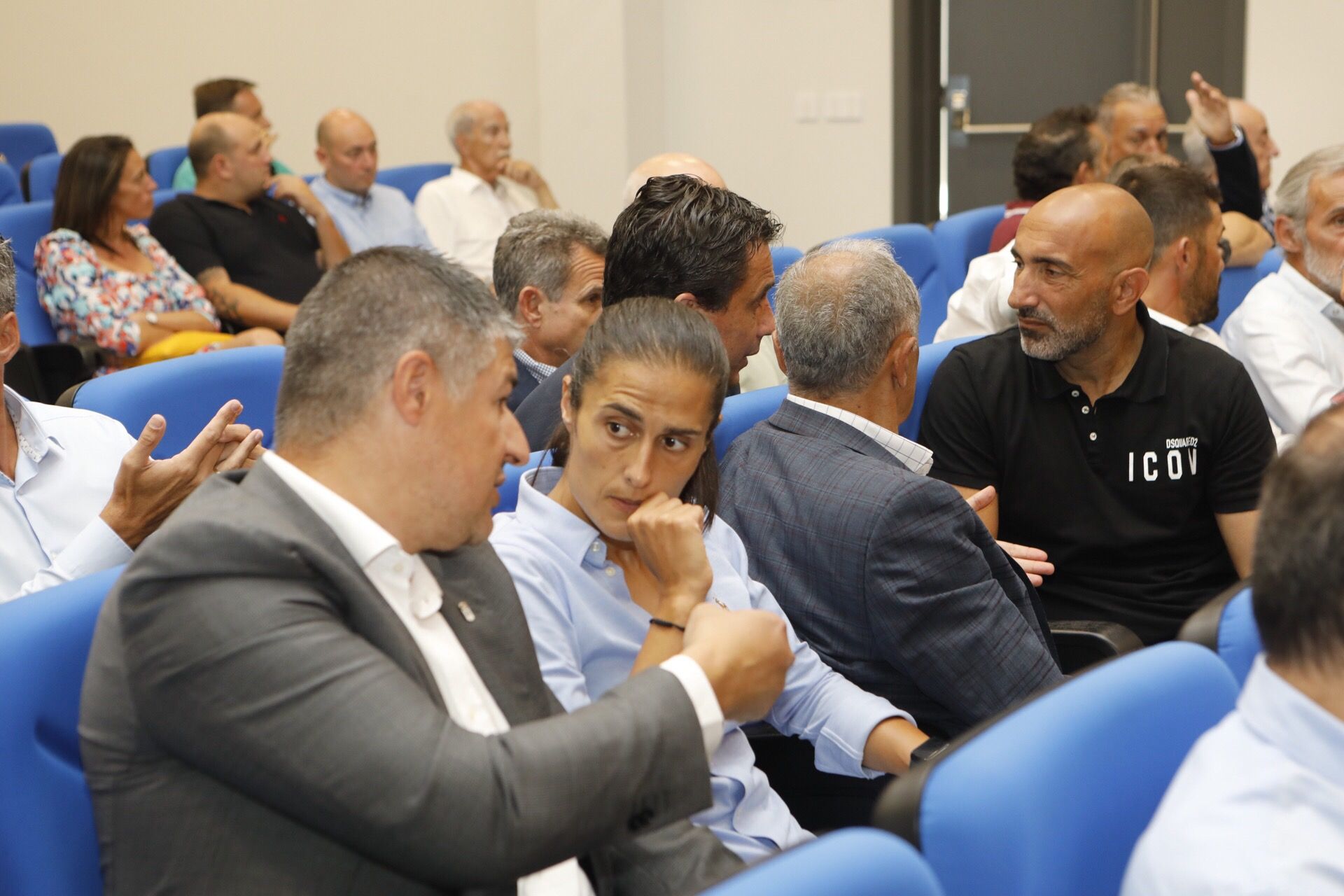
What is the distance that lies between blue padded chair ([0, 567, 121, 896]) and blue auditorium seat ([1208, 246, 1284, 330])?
343 centimetres

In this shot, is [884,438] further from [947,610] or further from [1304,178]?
[1304,178]

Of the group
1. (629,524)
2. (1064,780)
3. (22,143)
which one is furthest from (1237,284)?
(22,143)

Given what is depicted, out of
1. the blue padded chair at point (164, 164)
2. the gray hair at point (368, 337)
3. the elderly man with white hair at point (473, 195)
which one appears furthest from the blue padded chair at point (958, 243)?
the blue padded chair at point (164, 164)

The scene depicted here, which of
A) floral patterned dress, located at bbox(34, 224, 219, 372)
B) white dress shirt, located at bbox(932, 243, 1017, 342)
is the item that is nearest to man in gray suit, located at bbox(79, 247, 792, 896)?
white dress shirt, located at bbox(932, 243, 1017, 342)

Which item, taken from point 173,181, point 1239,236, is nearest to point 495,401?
point 1239,236

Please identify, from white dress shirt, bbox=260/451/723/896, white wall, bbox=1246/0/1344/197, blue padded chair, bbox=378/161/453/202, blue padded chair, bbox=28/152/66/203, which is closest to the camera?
white dress shirt, bbox=260/451/723/896

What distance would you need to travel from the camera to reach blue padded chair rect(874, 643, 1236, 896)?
3.52ft

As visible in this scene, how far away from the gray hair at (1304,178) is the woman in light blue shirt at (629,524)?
225 cm

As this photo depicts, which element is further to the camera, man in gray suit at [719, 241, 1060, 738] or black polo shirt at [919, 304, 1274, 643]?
black polo shirt at [919, 304, 1274, 643]

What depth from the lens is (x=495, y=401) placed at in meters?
1.24

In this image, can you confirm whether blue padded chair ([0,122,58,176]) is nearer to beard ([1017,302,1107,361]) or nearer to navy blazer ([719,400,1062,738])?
beard ([1017,302,1107,361])

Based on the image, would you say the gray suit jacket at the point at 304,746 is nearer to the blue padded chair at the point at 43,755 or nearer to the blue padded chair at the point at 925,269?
the blue padded chair at the point at 43,755

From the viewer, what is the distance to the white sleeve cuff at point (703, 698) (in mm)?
1158

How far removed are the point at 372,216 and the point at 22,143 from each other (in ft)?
7.94
